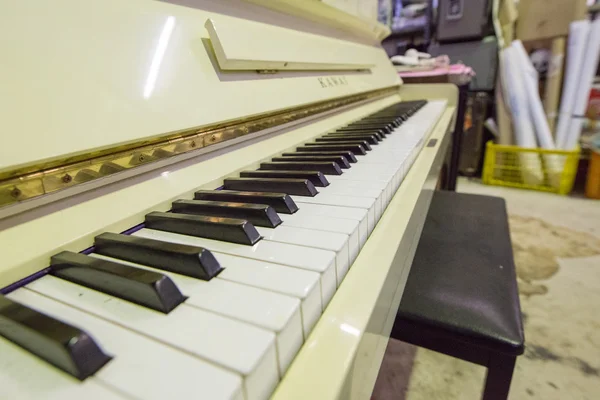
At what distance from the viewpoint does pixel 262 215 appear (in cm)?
45

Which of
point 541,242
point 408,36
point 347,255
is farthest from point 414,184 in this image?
point 408,36

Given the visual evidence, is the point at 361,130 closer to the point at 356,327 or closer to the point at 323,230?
the point at 323,230

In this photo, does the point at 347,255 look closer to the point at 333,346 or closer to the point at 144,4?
the point at 333,346

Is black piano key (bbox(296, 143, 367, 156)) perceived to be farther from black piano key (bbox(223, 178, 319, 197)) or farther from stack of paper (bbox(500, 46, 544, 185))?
stack of paper (bbox(500, 46, 544, 185))

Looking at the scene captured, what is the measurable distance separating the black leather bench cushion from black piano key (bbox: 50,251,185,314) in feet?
1.71

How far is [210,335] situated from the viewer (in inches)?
10.4

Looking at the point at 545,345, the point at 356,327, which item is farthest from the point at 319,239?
the point at 545,345

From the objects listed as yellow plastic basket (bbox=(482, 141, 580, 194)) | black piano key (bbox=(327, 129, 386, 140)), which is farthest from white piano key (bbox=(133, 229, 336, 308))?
yellow plastic basket (bbox=(482, 141, 580, 194))

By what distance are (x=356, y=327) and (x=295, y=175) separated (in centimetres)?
34

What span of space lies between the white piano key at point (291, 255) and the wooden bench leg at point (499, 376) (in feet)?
1.58

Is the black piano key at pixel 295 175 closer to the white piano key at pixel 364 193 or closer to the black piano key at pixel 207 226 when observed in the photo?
the white piano key at pixel 364 193

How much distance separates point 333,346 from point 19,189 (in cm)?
36

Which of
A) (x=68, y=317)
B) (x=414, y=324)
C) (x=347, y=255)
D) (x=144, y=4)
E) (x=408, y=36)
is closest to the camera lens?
(x=68, y=317)

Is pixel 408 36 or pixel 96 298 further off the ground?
pixel 408 36
